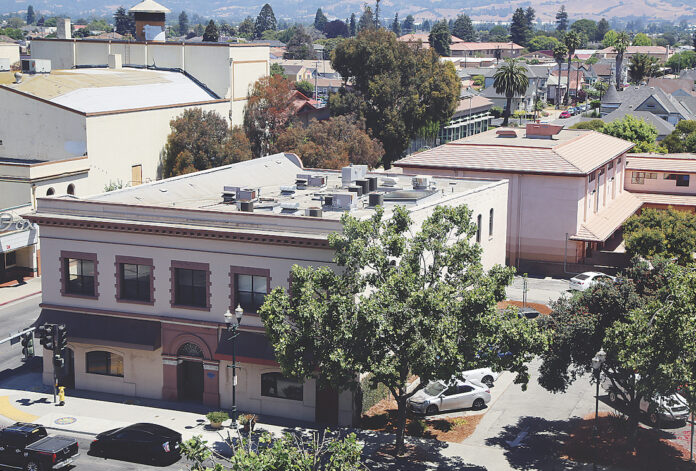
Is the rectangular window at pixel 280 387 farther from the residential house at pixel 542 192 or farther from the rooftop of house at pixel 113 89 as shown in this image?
the rooftop of house at pixel 113 89

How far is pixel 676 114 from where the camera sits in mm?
142375

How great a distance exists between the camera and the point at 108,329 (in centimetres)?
4197

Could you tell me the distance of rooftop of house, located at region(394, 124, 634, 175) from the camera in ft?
219

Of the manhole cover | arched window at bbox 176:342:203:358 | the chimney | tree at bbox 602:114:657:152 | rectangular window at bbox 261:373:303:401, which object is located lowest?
the manhole cover

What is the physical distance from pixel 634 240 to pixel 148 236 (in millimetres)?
35508

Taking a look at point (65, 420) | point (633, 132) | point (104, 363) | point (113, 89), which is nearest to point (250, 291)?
point (104, 363)

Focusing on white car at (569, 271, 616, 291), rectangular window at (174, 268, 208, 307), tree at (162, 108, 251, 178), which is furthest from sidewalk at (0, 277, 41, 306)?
white car at (569, 271, 616, 291)

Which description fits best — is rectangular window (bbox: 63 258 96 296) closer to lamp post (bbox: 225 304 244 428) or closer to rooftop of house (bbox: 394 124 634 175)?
lamp post (bbox: 225 304 244 428)

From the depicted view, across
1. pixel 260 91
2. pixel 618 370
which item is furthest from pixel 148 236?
pixel 260 91

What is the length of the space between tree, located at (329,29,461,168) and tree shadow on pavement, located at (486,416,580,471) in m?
61.1

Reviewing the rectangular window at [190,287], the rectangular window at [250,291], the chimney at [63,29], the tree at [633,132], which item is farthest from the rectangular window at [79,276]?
the tree at [633,132]

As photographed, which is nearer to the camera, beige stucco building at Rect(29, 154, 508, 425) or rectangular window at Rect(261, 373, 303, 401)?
beige stucco building at Rect(29, 154, 508, 425)

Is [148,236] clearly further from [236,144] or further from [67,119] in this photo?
[236,144]

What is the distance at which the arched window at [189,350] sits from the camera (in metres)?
41.3
